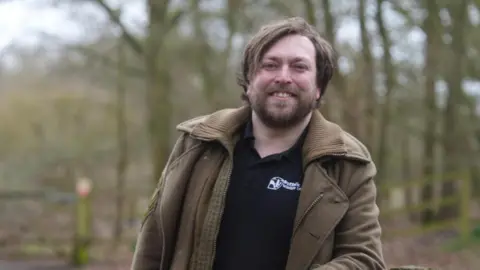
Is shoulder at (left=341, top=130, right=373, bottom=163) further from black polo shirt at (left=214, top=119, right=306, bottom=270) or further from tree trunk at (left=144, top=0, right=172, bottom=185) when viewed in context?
tree trunk at (left=144, top=0, right=172, bottom=185)

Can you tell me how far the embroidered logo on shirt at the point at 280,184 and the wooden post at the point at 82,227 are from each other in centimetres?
1004

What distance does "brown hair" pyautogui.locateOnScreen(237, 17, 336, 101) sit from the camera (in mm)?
2199

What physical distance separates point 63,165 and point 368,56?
436 inches

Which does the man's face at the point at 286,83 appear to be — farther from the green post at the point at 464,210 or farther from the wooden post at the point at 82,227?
the green post at the point at 464,210

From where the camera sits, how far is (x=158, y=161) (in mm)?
14242

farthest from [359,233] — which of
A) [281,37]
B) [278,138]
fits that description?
[281,37]

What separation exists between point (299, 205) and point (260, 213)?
134 millimetres

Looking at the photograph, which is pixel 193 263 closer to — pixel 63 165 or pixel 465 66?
pixel 465 66

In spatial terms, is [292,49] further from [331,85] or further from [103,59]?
[103,59]

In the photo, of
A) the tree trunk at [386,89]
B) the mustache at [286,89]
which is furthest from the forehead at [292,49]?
the tree trunk at [386,89]

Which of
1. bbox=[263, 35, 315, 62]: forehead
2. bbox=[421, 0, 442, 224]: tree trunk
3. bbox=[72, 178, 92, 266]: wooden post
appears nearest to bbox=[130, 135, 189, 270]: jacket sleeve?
bbox=[263, 35, 315, 62]: forehead

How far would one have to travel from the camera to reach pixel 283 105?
2139mm

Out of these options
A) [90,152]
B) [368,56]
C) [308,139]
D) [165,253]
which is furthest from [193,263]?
[90,152]

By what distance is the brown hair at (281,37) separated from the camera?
2.20 m
